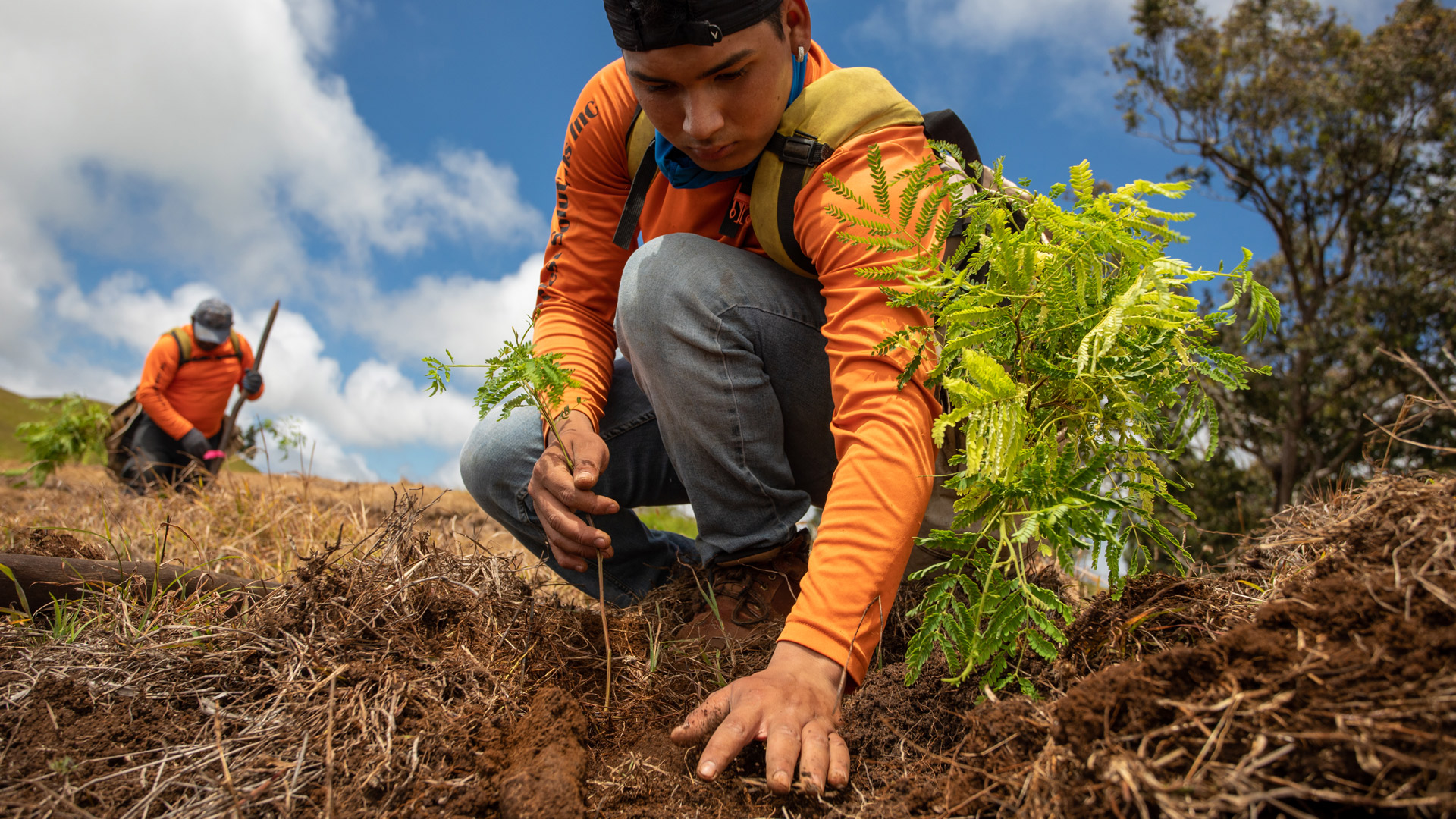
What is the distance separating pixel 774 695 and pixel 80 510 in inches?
219

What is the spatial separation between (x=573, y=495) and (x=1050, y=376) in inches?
49.7

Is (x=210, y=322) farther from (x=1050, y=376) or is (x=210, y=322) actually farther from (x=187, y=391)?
(x=1050, y=376)

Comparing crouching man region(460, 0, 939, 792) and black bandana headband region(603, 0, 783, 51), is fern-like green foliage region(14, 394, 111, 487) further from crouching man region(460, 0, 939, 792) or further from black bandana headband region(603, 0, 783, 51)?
black bandana headband region(603, 0, 783, 51)

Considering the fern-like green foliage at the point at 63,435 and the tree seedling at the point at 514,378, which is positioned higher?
the fern-like green foliage at the point at 63,435

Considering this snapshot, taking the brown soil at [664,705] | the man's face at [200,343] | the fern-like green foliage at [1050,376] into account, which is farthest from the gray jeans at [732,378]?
the man's face at [200,343]

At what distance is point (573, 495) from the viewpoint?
2.11 meters

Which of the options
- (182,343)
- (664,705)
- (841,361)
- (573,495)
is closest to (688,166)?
(841,361)

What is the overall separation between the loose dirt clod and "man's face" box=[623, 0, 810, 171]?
1403mm

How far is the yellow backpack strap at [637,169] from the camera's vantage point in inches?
Result: 97.3

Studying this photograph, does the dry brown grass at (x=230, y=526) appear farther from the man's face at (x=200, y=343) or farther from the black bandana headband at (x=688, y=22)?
the man's face at (x=200, y=343)

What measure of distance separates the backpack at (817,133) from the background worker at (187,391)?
7.25 metres

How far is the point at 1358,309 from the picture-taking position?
36.7ft

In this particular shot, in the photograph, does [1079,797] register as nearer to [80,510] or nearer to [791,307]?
[791,307]

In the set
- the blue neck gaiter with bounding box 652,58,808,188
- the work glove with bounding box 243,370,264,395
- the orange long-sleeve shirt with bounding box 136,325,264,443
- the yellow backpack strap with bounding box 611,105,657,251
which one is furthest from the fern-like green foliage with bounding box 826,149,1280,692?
the work glove with bounding box 243,370,264,395
